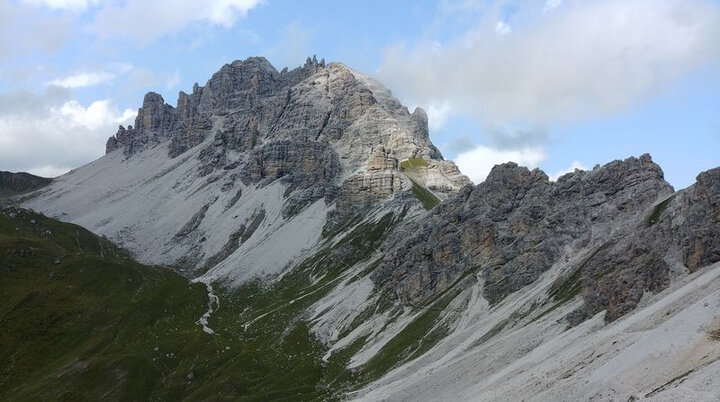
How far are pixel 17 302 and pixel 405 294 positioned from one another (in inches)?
4884

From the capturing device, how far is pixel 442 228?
648ft

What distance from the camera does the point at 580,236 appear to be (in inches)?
6093

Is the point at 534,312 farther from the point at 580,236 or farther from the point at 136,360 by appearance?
the point at 136,360

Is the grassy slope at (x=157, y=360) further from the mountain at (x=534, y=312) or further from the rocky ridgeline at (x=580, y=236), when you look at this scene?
the rocky ridgeline at (x=580, y=236)

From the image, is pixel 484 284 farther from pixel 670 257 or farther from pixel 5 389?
pixel 5 389

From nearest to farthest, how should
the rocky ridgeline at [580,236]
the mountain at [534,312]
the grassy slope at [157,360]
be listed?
1. the mountain at [534,312]
2. the rocky ridgeline at [580,236]
3. the grassy slope at [157,360]

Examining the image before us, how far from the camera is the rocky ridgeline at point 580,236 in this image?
112188mm

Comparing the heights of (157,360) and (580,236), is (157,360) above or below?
above

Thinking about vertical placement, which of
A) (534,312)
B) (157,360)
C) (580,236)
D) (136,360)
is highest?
(136,360)

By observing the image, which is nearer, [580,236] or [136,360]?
[580,236]

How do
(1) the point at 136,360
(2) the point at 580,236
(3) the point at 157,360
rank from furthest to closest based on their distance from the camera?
1. (3) the point at 157,360
2. (1) the point at 136,360
3. (2) the point at 580,236

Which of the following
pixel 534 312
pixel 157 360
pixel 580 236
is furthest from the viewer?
pixel 157 360

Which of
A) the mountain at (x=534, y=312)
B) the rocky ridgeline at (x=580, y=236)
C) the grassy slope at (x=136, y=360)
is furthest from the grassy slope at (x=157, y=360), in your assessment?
the rocky ridgeline at (x=580, y=236)

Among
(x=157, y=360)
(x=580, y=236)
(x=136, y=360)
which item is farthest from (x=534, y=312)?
(x=136, y=360)
